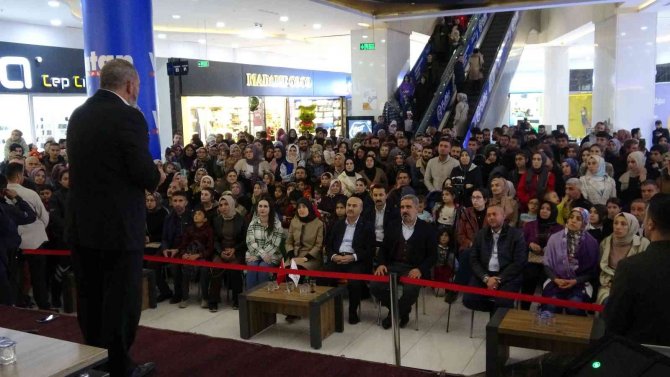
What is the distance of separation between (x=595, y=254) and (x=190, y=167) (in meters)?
8.08

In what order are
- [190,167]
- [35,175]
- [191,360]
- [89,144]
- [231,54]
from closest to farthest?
1. [89,144]
2. [191,360]
3. [35,175]
4. [190,167]
5. [231,54]

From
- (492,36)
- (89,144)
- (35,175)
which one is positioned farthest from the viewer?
(492,36)

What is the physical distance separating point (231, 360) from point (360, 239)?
2672 millimetres

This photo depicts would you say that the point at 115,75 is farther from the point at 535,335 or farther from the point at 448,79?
the point at 448,79

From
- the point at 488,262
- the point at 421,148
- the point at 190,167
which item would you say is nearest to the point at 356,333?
the point at 488,262

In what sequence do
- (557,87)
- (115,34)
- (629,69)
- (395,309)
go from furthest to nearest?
(557,87), (629,69), (115,34), (395,309)

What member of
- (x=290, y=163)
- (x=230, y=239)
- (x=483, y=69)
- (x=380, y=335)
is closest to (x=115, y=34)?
(x=230, y=239)

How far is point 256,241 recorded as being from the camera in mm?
6547

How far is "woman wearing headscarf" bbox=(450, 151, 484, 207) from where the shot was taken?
7859 mm

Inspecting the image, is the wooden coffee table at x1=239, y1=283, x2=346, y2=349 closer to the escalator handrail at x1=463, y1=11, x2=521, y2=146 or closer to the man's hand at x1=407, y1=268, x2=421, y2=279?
the man's hand at x1=407, y1=268, x2=421, y2=279

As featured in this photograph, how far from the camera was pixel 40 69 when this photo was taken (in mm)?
13758

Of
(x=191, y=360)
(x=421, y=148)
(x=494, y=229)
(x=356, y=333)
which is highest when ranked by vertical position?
(x=421, y=148)

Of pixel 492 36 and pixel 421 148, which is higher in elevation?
pixel 492 36

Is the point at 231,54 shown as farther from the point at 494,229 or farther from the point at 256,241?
the point at 494,229
